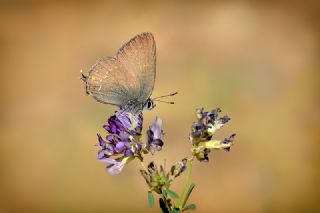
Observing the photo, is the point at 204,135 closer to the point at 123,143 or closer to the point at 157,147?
the point at 157,147

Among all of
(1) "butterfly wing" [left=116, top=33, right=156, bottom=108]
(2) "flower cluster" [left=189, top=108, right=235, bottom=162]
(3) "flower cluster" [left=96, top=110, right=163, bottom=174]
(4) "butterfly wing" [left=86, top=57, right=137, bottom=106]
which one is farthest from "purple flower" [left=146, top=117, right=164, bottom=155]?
(4) "butterfly wing" [left=86, top=57, right=137, bottom=106]

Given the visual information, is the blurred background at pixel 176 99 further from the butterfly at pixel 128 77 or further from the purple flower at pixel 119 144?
the purple flower at pixel 119 144

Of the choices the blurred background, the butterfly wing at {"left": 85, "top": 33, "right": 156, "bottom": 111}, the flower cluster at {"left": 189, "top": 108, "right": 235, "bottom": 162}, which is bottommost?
the flower cluster at {"left": 189, "top": 108, "right": 235, "bottom": 162}

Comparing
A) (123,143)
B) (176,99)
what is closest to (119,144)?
(123,143)

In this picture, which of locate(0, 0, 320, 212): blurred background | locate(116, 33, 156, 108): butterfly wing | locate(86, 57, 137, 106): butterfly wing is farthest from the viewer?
locate(0, 0, 320, 212): blurred background

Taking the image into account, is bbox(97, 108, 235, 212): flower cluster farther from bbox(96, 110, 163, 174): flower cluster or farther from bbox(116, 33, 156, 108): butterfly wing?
bbox(116, 33, 156, 108): butterfly wing

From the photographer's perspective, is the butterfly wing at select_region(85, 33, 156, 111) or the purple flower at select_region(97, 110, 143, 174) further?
the butterfly wing at select_region(85, 33, 156, 111)

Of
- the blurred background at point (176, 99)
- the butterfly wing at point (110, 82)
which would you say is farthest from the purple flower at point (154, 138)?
the blurred background at point (176, 99)

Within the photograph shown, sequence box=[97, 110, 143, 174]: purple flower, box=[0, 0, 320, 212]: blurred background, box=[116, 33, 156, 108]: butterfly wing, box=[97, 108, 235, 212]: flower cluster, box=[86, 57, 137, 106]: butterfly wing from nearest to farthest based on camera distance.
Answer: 1. box=[97, 108, 235, 212]: flower cluster
2. box=[97, 110, 143, 174]: purple flower
3. box=[116, 33, 156, 108]: butterfly wing
4. box=[86, 57, 137, 106]: butterfly wing
5. box=[0, 0, 320, 212]: blurred background
